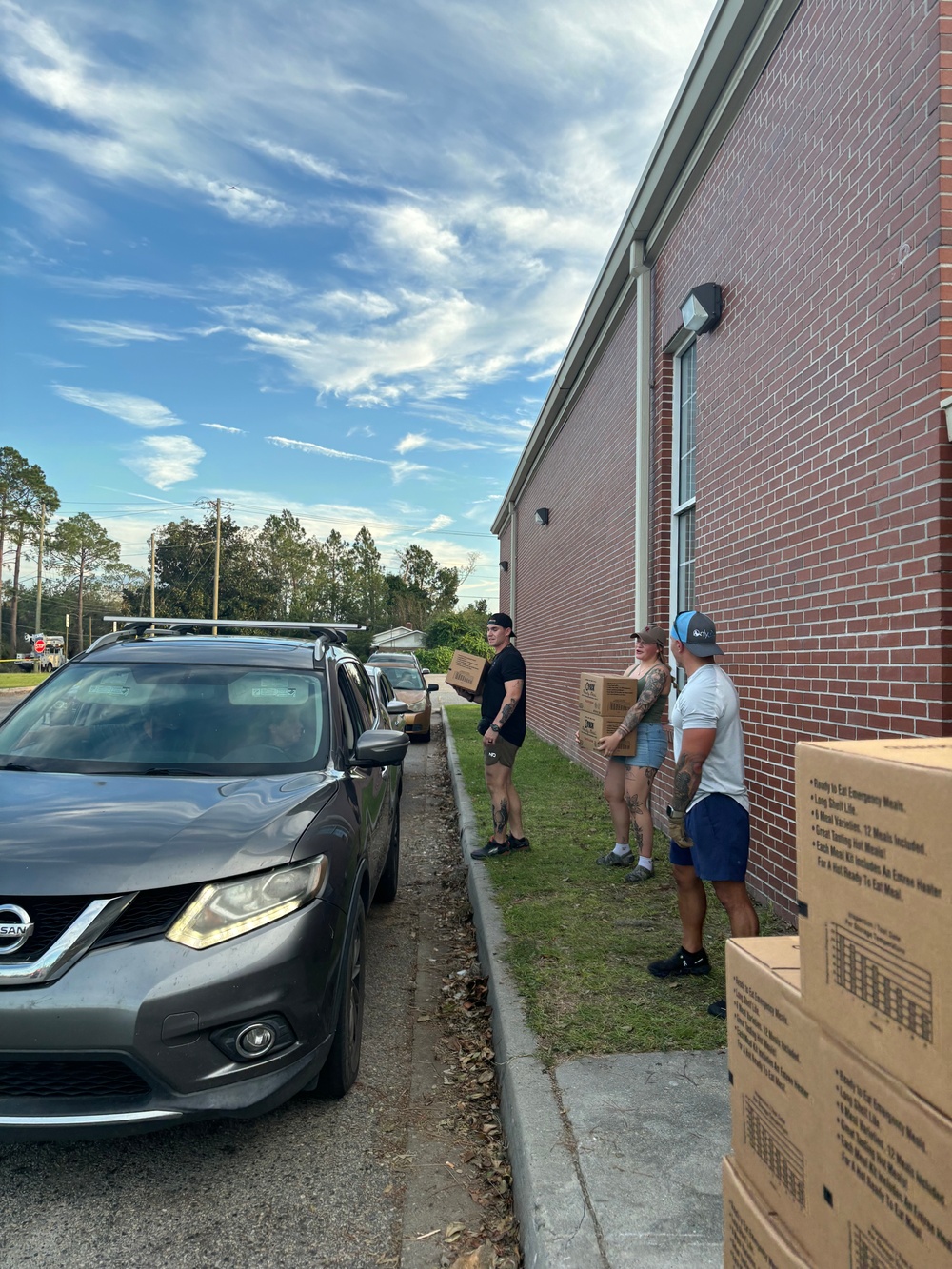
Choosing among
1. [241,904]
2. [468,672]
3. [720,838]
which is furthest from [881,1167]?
[468,672]

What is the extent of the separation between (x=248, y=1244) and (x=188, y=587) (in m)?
66.0

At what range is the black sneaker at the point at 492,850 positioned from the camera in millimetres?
6559

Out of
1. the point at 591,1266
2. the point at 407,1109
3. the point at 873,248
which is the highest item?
the point at 873,248

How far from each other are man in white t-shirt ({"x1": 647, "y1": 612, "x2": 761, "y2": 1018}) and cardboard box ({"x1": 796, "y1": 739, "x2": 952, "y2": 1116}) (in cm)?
221

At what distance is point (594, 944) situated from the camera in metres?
4.64

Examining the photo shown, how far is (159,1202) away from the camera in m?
2.67

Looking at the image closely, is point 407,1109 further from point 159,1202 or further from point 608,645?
point 608,645

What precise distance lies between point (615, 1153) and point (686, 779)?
1596mm

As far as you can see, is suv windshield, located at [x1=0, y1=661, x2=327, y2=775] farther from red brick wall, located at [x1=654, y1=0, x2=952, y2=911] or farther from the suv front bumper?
red brick wall, located at [x1=654, y1=0, x2=952, y2=911]

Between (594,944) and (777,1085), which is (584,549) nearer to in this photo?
(594,944)

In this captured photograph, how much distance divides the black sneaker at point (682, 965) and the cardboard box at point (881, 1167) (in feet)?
9.03

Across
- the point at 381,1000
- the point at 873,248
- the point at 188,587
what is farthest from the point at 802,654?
the point at 188,587

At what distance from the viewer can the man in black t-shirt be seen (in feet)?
21.6

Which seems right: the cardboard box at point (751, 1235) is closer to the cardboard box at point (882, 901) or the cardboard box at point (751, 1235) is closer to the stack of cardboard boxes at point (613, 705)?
the cardboard box at point (882, 901)
